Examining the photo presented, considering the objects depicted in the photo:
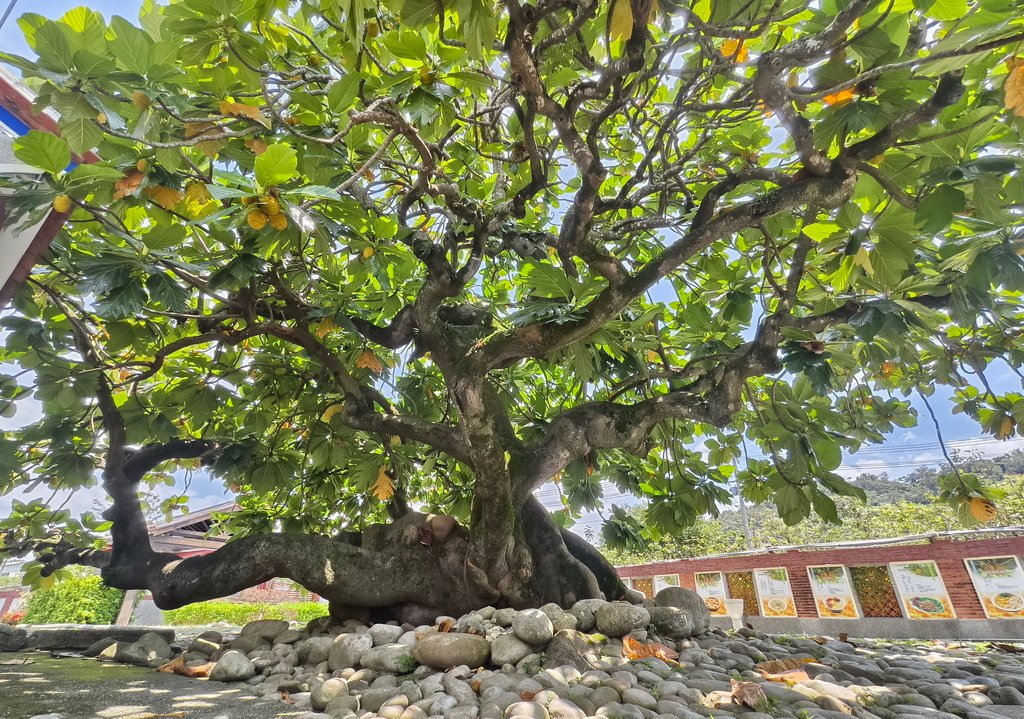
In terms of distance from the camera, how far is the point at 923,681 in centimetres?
203

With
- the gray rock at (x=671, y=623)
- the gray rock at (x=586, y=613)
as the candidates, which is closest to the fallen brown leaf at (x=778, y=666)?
the gray rock at (x=671, y=623)

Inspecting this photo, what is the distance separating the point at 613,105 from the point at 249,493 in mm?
4361

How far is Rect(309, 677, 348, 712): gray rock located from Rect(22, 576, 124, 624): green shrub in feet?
31.3

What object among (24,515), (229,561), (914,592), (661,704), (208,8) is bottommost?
(914,592)

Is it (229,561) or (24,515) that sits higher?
(24,515)

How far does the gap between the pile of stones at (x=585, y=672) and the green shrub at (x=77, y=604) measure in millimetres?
7522

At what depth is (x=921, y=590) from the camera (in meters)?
6.88

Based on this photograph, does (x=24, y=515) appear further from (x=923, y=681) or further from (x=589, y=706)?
(x=923, y=681)

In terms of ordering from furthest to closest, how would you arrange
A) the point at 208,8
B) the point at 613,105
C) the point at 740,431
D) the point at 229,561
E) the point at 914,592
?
the point at 914,592, the point at 740,431, the point at 229,561, the point at 613,105, the point at 208,8

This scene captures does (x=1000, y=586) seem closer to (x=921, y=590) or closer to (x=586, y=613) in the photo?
(x=921, y=590)

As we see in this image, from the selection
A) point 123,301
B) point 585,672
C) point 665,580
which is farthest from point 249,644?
point 665,580

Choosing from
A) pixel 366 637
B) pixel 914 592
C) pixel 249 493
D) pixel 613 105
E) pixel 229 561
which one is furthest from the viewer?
pixel 914 592

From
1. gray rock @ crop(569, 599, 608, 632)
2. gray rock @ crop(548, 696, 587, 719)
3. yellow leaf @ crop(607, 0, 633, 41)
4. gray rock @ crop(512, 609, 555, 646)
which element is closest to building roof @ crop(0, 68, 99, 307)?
yellow leaf @ crop(607, 0, 633, 41)

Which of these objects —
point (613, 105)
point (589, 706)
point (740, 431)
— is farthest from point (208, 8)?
point (740, 431)
